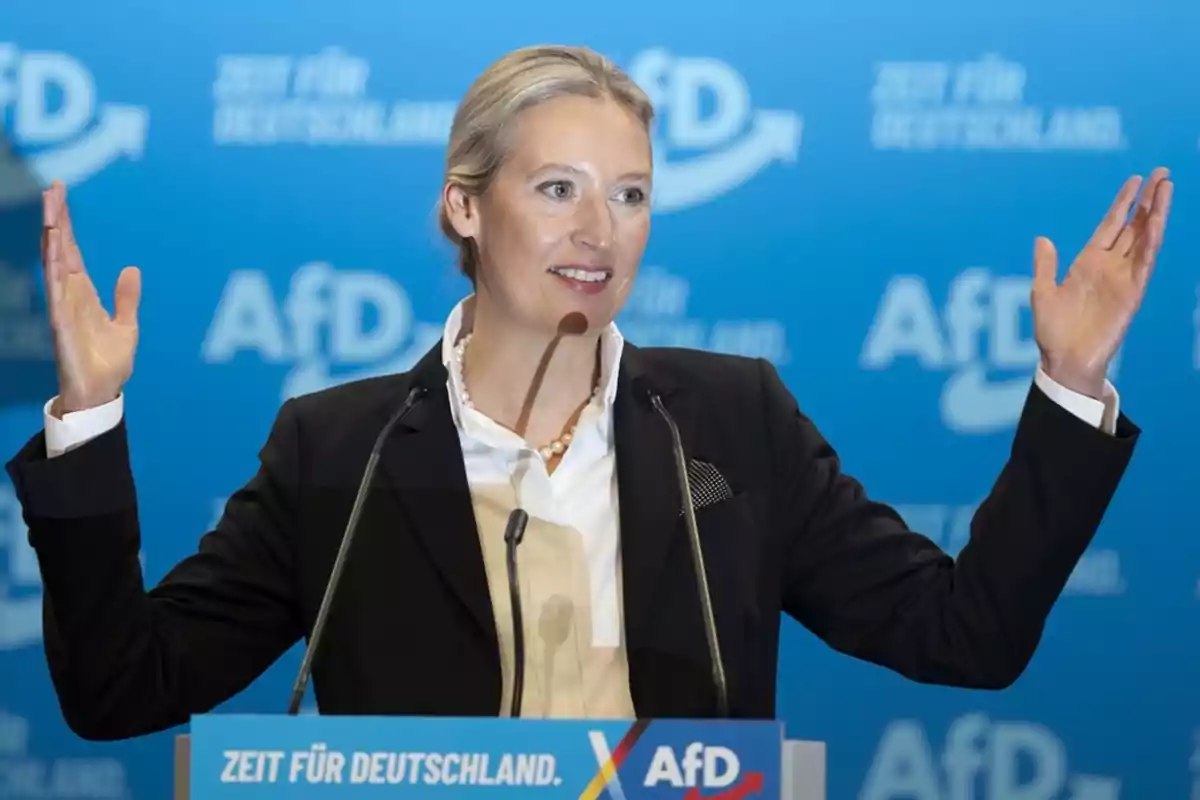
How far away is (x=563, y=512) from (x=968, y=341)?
124 centimetres

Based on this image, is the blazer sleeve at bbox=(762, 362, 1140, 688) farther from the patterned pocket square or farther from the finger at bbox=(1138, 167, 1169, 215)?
the finger at bbox=(1138, 167, 1169, 215)

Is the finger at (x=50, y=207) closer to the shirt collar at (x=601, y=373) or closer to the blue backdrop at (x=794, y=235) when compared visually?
the shirt collar at (x=601, y=373)

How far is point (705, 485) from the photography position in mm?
1981

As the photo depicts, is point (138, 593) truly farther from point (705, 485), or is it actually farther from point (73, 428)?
point (705, 485)

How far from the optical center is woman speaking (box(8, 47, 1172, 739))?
177 centimetres

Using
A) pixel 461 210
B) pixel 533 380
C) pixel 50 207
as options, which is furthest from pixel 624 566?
pixel 50 207

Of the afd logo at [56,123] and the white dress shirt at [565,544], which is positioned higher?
the afd logo at [56,123]

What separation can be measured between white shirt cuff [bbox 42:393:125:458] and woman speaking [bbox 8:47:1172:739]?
0.03m

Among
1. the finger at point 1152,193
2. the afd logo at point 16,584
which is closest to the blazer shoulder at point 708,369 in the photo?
the finger at point 1152,193

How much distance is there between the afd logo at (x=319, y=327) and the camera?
2.93m

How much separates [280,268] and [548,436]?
3.47ft

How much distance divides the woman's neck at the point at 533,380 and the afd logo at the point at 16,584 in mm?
1260

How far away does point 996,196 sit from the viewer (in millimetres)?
2930

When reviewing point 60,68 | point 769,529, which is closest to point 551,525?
point 769,529
